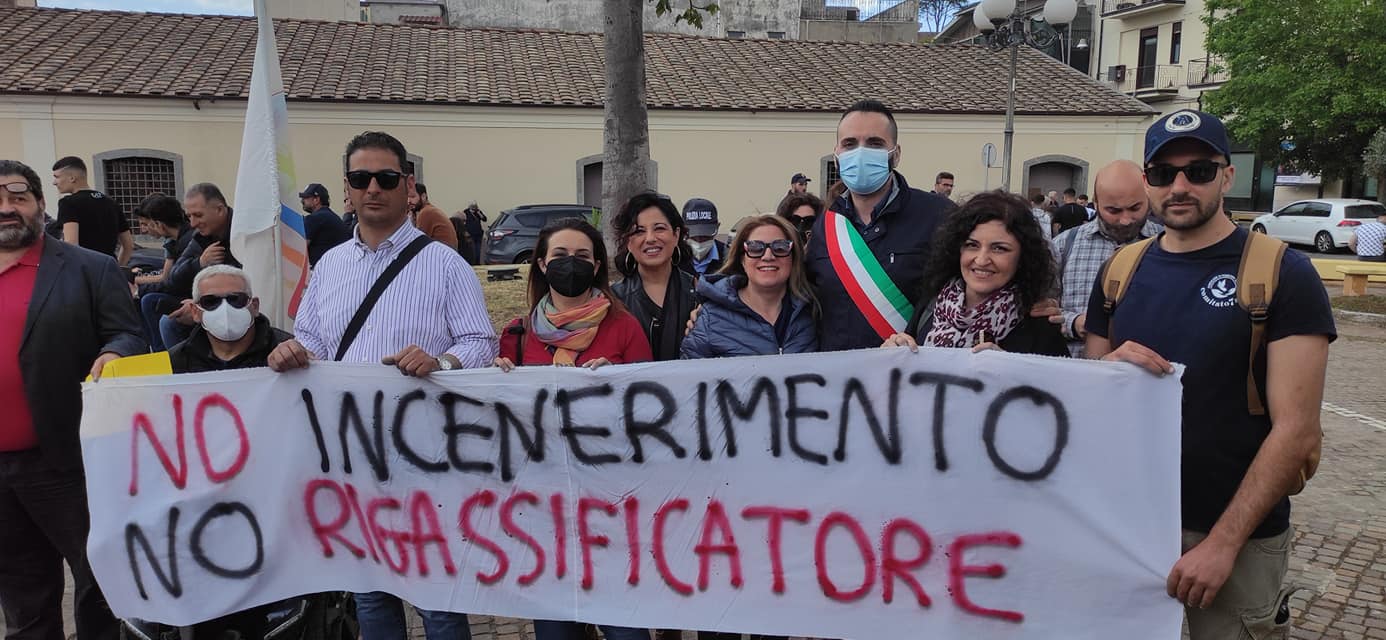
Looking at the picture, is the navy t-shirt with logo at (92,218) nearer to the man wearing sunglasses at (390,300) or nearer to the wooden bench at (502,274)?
the man wearing sunglasses at (390,300)

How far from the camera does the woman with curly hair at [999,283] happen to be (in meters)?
2.83

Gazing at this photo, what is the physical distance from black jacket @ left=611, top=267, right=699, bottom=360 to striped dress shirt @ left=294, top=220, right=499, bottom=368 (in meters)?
0.68

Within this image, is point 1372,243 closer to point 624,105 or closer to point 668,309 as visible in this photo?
point 624,105

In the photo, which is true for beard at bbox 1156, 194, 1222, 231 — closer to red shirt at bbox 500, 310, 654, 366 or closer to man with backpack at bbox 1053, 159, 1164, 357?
man with backpack at bbox 1053, 159, 1164, 357

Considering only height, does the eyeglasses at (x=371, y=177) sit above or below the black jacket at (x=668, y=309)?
above

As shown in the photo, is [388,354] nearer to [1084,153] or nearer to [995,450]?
[995,450]

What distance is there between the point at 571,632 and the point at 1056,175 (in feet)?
81.1

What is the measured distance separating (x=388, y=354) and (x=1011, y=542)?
2086mm

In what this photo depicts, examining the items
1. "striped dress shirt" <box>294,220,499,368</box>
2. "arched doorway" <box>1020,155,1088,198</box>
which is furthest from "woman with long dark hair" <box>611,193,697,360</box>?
"arched doorway" <box>1020,155,1088,198</box>

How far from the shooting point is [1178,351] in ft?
7.92

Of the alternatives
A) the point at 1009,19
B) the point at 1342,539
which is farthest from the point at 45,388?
the point at 1009,19

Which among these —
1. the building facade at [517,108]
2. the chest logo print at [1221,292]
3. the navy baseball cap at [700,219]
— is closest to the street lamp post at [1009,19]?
the building facade at [517,108]

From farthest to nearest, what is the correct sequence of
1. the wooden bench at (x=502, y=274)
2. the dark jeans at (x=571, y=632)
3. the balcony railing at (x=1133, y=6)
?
the balcony railing at (x=1133, y=6)
the wooden bench at (x=502, y=274)
the dark jeans at (x=571, y=632)

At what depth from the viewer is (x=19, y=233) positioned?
10.7ft
